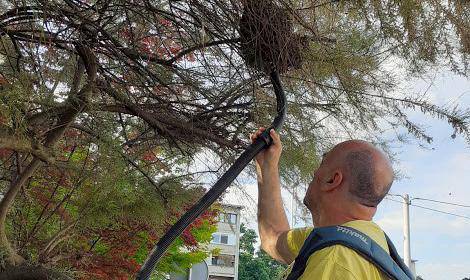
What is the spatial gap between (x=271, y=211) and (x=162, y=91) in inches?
59.8

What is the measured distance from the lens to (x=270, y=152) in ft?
5.73

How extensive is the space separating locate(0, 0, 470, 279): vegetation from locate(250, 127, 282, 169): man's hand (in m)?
0.46

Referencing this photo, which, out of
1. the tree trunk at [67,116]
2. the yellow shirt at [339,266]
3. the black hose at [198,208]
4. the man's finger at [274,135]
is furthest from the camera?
the tree trunk at [67,116]

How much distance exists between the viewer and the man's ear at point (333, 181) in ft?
4.25

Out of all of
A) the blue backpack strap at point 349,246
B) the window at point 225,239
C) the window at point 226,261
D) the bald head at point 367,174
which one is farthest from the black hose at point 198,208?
the window at point 226,261

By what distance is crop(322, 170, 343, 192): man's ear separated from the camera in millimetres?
1297

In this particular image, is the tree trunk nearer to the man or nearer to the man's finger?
the man's finger

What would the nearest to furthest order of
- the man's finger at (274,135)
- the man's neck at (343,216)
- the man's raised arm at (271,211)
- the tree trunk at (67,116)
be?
the man's neck at (343,216)
the man's finger at (274,135)
the man's raised arm at (271,211)
the tree trunk at (67,116)

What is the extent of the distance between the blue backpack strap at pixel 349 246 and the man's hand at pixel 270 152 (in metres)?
0.66

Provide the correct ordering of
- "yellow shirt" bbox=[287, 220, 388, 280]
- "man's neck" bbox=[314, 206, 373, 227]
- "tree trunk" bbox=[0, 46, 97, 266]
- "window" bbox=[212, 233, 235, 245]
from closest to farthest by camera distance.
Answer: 1. "yellow shirt" bbox=[287, 220, 388, 280]
2. "man's neck" bbox=[314, 206, 373, 227]
3. "tree trunk" bbox=[0, 46, 97, 266]
4. "window" bbox=[212, 233, 235, 245]

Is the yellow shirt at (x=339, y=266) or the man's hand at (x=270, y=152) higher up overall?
the man's hand at (x=270, y=152)

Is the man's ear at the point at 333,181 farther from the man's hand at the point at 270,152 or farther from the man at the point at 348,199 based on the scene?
the man's hand at the point at 270,152

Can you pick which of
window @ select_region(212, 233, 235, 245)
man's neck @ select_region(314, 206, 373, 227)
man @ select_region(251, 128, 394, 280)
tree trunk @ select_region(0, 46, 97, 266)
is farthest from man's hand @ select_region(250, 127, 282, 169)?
window @ select_region(212, 233, 235, 245)

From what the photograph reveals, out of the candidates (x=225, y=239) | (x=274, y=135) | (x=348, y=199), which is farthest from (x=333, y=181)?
(x=225, y=239)
